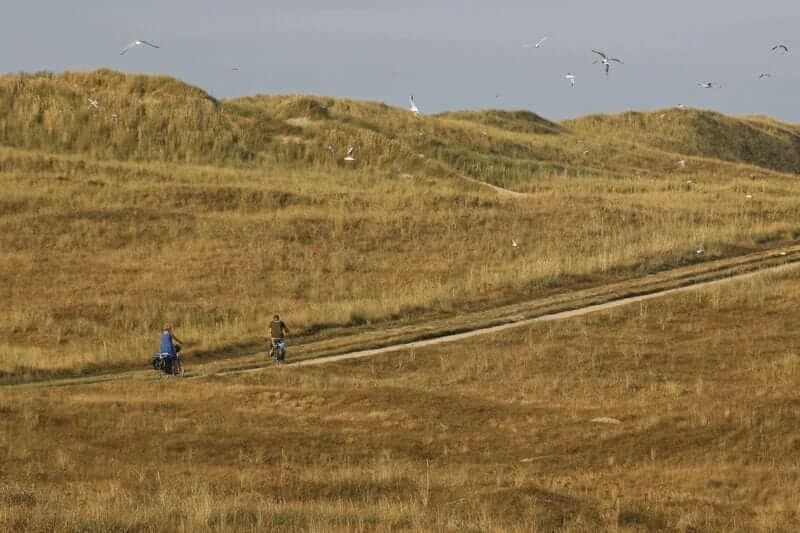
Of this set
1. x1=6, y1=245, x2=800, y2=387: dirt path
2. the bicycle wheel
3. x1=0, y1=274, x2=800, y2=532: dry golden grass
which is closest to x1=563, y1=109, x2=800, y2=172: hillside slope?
x1=6, y1=245, x2=800, y2=387: dirt path

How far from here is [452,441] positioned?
2739 cm

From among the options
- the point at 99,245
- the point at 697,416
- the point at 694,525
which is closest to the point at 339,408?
the point at 697,416

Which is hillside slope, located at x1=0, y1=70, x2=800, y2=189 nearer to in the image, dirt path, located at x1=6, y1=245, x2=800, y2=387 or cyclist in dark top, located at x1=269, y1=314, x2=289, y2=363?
dirt path, located at x1=6, y1=245, x2=800, y2=387

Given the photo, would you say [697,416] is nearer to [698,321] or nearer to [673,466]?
[673,466]

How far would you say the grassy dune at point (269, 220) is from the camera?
45.6 m

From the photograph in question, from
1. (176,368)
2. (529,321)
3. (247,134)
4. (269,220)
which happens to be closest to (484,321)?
(529,321)

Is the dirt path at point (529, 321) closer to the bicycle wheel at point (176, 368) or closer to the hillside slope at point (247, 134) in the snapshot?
the bicycle wheel at point (176, 368)

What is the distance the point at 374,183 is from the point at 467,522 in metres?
58.0

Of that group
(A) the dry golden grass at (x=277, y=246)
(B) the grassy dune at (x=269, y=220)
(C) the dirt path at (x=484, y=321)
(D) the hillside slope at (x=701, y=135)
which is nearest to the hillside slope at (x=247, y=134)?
(B) the grassy dune at (x=269, y=220)

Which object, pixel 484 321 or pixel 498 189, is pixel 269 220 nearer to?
pixel 484 321

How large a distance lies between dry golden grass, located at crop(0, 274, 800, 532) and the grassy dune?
7.86 metres

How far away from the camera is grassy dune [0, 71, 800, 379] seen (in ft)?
150

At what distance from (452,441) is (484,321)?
47.1 ft

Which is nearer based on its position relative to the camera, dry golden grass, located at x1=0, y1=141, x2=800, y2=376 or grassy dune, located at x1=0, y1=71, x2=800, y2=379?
dry golden grass, located at x1=0, y1=141, x2=800, y2=376
